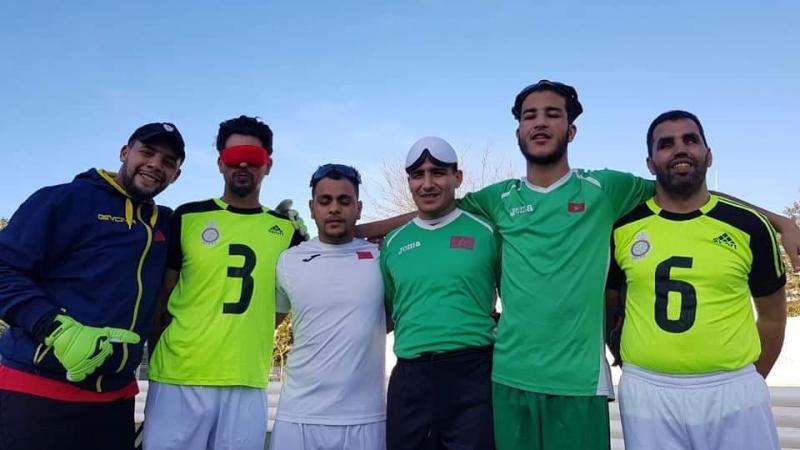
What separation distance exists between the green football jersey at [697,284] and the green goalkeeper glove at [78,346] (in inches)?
107

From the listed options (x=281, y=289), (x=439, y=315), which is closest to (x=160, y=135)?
(x=281, y=289)

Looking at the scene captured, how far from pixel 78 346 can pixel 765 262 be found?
3.52 m

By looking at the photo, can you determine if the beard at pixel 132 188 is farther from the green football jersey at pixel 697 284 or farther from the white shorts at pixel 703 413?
the white shorts at pixel 703 413

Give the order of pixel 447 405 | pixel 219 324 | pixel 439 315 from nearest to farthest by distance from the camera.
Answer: pixel 447 405, pixel 439 315, pixel 219 324

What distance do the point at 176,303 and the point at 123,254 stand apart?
0.47 metres

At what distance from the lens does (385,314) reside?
12.9 ft

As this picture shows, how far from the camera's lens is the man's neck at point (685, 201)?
3.49 m

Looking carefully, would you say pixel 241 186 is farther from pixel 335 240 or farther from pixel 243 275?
pixel 335 240

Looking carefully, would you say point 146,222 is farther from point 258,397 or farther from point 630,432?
point 630,432

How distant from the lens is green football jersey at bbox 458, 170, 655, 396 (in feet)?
10.6

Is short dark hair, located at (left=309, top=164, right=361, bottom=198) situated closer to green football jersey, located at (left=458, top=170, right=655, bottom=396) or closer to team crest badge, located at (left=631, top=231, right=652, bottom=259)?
green football jersey, located at (left=458, top=170, right=655, bottom=396)

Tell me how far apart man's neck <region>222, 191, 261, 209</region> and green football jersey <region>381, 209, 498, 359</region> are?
1048 mm

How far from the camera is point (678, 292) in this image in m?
3.25

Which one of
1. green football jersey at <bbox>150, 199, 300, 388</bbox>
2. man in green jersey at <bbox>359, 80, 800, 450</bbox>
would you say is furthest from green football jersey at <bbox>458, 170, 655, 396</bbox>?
green football jersey at <bbox>150, 199, 300, 388</bbox>
